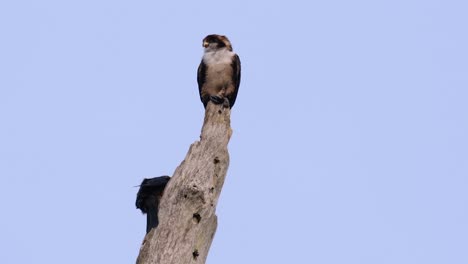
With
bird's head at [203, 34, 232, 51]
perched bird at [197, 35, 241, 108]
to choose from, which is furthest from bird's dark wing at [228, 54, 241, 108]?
bird's head at [203, 34, 232, 51]

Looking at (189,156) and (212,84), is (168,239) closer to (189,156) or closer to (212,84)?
(189,156)

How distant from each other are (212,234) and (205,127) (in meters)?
1.25

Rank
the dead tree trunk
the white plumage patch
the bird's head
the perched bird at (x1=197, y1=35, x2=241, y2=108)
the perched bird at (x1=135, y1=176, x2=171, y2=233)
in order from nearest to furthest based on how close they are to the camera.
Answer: the dead tree trunk → the perched bird at (x1=135, y1=176, x2=171, y2=233) → the perched bird at (x1=197, y1=35, x2=241, y2=108) → the white plumage patch → the bird's head

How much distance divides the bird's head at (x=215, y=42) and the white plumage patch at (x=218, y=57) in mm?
81

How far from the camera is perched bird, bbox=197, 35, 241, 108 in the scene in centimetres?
1086

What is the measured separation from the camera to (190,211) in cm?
662

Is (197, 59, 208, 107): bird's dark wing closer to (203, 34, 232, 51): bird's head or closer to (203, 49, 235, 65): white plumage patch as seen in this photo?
(203, 49, 235, 65): white plumage patch

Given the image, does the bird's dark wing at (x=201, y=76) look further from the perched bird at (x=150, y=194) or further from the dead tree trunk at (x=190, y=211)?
the dead tree trunk at (x=190, y=211)

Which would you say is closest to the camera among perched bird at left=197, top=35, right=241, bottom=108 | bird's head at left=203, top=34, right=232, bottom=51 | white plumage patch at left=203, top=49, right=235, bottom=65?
perched bird at left=197, top=35, right=241, bottom=108

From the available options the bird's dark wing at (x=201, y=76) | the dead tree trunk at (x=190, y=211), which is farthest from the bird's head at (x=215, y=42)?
the dead tree trunk at (x=190, y=211)

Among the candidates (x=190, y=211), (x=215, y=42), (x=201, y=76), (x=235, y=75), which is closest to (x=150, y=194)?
(x=190, y=211)

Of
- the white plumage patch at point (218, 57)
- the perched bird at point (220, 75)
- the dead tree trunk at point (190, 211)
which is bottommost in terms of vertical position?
the dead tree trunk at point (190, 211)

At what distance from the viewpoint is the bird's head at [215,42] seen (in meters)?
11.3

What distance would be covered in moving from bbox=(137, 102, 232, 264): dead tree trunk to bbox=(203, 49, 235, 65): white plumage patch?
13.0 feet
